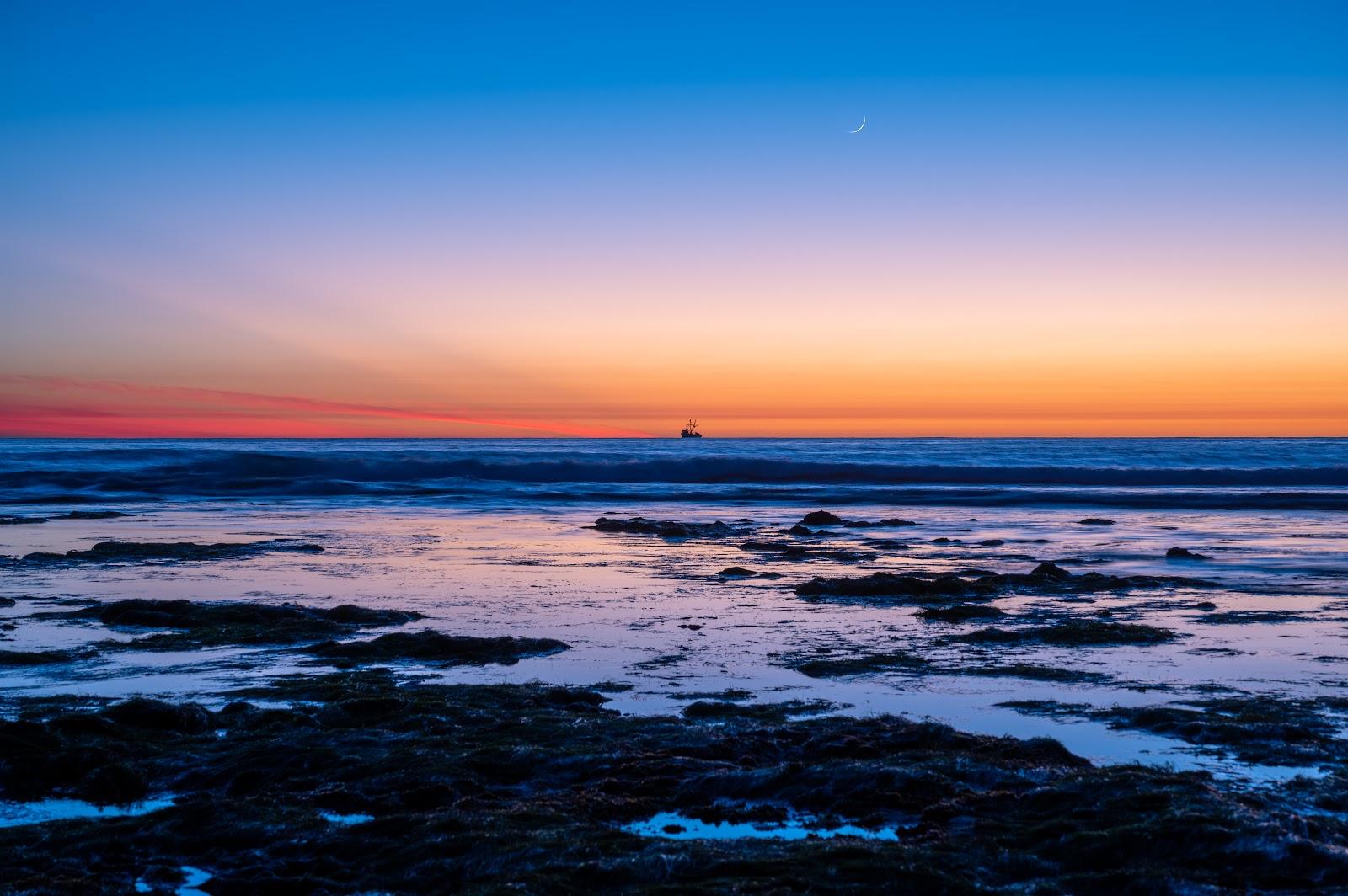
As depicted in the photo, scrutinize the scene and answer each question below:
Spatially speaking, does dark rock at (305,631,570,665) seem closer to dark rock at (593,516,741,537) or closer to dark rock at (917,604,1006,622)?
dark rock at (917,604,1006,622)

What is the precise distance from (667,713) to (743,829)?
7.15ft

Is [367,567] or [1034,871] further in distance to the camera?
[367,567]

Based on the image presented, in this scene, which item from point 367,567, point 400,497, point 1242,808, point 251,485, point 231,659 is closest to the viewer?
point 1242,808

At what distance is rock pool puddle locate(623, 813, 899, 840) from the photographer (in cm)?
490

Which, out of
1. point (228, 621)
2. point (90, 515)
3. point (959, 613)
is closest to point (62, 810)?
point (228, 621)

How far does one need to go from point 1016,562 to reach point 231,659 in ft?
39.9

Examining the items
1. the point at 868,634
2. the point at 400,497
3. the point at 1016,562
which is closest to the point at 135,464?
the point at 400,497

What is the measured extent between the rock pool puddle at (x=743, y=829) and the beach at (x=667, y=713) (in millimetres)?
21

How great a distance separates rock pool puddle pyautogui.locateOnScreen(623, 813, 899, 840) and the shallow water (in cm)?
193

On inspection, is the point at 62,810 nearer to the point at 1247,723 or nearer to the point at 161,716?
the point at 161,716

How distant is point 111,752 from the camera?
600 cm

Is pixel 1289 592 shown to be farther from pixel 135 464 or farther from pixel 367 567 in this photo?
pixel 135 464

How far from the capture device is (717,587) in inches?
542

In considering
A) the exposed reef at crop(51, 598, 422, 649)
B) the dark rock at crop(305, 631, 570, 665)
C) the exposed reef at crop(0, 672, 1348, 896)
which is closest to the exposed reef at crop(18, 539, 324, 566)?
the exposed reef at crop(51, 598, 422, 649)
